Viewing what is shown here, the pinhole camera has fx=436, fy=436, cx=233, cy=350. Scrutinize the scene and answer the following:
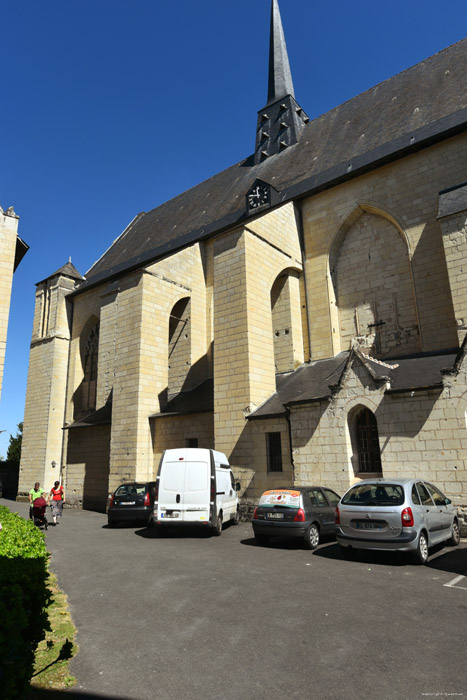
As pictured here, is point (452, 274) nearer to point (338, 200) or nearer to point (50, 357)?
point (338, 200)

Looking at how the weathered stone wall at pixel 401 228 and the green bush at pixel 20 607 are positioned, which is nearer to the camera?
the green bush at pixel 20 607

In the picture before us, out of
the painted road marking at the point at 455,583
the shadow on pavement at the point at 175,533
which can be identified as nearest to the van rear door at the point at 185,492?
the shadow on pavement at the point at 175,533

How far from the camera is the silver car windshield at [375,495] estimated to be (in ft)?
22.9

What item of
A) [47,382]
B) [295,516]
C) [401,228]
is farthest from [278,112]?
[295,516]

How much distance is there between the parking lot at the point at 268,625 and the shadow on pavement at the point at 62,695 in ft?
0.18

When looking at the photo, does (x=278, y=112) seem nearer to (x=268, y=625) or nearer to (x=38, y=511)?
(x=38, y=511)

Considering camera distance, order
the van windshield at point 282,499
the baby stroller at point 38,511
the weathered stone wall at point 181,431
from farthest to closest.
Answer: the weathered stone wall at point 181,431 < the baby stroller at point 38,511 < the van windshield at point 282,499

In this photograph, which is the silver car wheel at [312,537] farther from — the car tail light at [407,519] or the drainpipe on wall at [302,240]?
the drainpipe on wall at [302,240]

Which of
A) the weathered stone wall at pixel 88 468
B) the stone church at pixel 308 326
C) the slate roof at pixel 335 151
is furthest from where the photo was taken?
the weathered stone wall at pixel 88 468

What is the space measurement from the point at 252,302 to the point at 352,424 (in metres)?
5.19

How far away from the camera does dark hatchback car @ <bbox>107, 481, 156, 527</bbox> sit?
39.6ft

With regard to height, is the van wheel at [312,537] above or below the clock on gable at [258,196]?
below

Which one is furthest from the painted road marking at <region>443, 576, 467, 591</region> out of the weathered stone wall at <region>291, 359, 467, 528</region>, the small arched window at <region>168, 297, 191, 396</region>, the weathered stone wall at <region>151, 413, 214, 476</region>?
the small arched window at <region>168, 297, 191, 396</region>

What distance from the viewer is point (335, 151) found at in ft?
58.3
